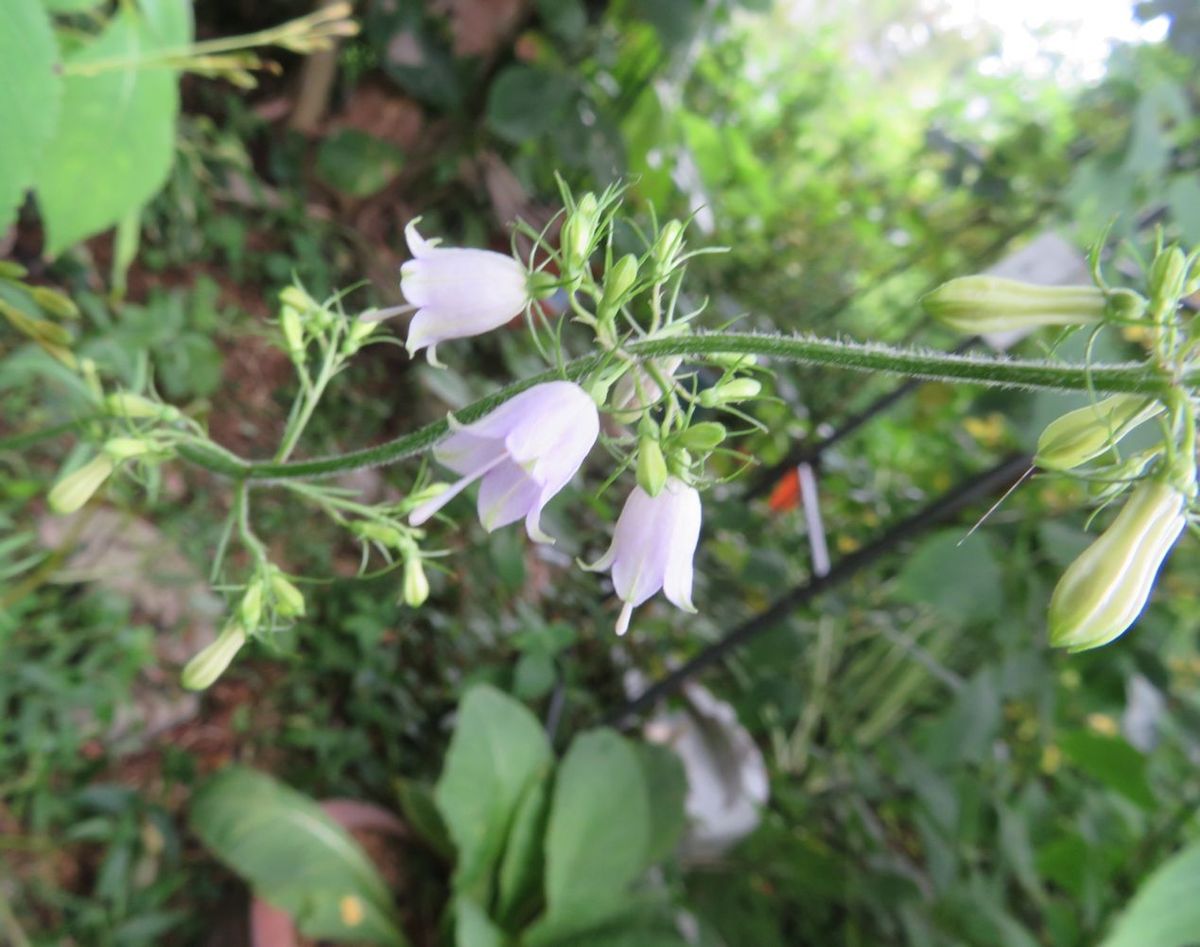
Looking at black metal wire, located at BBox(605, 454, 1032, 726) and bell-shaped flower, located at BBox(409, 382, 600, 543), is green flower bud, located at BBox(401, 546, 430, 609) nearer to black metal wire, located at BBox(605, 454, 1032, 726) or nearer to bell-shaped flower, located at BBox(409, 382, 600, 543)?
bell-shaped flower, located at BBox(409, 382, 600, 543)

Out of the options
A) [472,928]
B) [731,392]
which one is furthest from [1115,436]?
[472,928]

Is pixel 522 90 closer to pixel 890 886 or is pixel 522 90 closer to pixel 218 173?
pixel 218 173

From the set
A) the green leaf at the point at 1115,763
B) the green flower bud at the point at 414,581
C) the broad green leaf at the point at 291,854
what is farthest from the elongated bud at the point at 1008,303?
the green leaf at the point at 1115,763

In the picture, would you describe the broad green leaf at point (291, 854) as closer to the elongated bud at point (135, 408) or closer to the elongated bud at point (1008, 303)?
the elongated bud at point (135, 408)

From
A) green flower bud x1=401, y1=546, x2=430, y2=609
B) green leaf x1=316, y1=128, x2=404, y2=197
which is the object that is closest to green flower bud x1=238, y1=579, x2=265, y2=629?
green flower bud x1=401, y1=546, x2=430, y2=609

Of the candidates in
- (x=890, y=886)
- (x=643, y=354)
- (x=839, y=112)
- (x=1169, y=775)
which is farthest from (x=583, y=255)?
(x=839, y=112)
